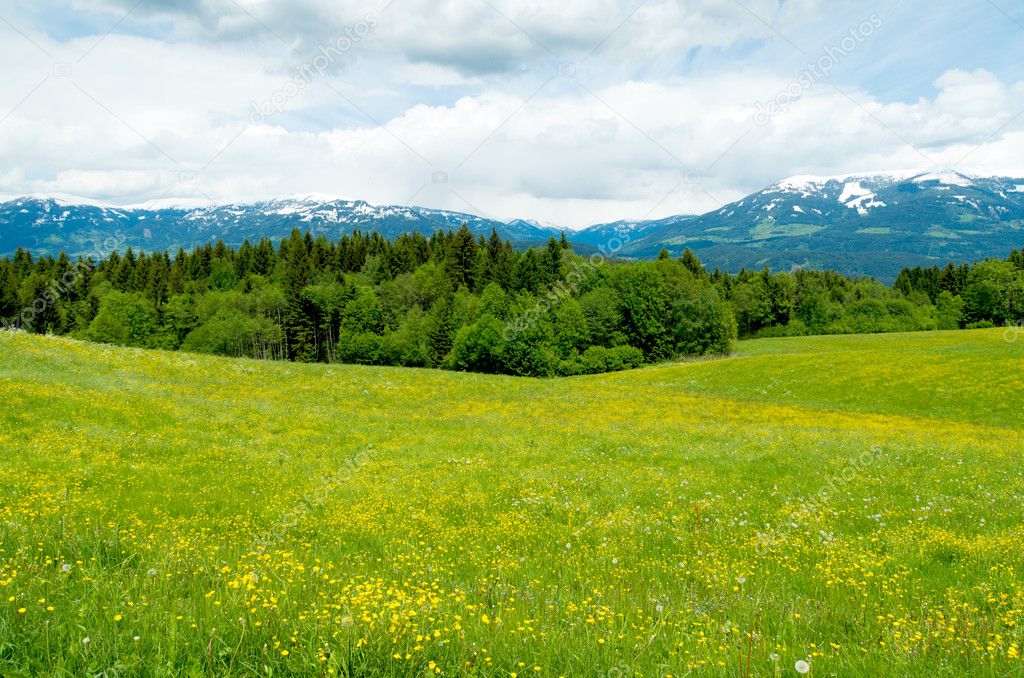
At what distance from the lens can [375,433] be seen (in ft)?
67.0

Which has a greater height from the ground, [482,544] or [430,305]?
[430,305]

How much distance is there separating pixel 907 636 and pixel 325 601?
5867 millimetres

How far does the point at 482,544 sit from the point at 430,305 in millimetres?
101327

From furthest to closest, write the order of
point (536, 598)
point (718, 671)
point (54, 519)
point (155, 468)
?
point (155, 468), point (54, 519), point (536, 598), point (718, 671)

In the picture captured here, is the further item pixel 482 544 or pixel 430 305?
pixel 430 305

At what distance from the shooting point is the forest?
298 feet

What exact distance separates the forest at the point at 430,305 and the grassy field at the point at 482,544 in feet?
214

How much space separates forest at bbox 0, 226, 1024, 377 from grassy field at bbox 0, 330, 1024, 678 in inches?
2568

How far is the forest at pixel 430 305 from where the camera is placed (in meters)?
90.8

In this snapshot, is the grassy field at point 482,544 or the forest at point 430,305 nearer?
the grassy field at point 482,544

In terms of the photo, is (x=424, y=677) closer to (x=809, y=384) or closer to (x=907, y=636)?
(x=907, y=636)

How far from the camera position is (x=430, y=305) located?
10906 centimetres

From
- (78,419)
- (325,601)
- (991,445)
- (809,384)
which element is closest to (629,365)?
(809,384)

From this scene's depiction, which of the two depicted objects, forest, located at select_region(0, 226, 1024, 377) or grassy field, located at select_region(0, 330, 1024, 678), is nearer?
grassy field, located at select_region(0, 330, 1024, 678)
